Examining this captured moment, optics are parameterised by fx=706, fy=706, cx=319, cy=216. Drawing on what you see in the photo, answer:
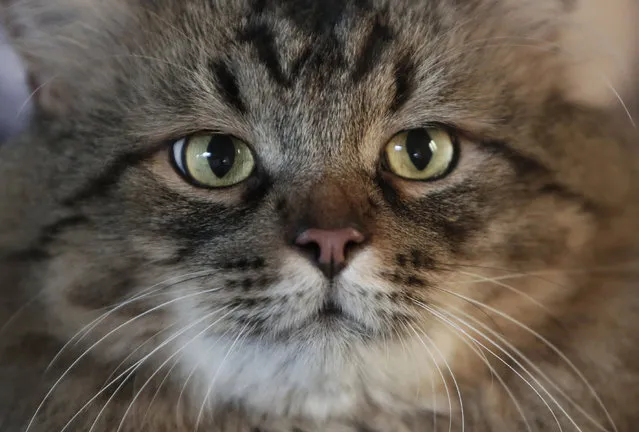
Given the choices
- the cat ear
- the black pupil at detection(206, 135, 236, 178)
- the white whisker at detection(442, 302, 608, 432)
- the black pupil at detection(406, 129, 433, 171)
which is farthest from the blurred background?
the white whisker at detection(442, 302, 608, 432)

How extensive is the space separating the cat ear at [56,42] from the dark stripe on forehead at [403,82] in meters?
0.38

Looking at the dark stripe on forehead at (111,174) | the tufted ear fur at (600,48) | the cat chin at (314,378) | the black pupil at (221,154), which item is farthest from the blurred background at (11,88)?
the tufted ear fur at (600,48)

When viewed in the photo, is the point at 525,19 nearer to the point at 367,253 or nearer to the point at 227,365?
the point at 367,253

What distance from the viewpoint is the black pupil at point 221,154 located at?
2.83 ft

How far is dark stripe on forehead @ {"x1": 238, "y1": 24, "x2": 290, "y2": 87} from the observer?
32.9 inches

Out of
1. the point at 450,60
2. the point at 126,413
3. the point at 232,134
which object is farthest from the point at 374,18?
the point at 126,413

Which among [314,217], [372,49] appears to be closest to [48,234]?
[314,217]

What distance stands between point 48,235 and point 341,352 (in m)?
0.39

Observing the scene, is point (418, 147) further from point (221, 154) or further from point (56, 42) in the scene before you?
point (56, 42)

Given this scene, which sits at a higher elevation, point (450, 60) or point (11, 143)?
point (450, 60)

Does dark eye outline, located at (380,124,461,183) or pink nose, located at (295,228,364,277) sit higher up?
dark eye outline, located at (380,124,461,183)

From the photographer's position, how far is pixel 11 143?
92 centimetres

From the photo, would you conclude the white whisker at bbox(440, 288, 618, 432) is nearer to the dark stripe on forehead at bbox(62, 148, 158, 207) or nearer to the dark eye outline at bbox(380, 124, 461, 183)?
the dark eye outline at bbox(380, 124, 461, 183)

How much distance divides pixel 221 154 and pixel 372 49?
0.73ft
